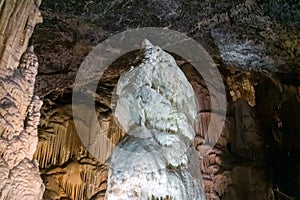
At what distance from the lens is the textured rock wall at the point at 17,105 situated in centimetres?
204

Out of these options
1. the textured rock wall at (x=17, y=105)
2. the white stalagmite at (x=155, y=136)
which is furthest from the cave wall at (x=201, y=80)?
the white stalagmite at (x=155, y=136)

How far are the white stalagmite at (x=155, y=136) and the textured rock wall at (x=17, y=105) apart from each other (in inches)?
19.6

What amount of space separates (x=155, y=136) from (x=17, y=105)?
86 cm

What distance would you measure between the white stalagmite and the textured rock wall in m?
0.50

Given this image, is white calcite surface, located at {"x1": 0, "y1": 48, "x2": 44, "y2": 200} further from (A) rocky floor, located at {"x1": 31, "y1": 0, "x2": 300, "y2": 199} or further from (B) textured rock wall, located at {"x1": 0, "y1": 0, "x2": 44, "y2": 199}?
(A) rocky floor, located at {"x1": 31, "y1": 0, "x2": 300, "y2": 199}

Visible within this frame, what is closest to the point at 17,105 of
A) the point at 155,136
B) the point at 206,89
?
the point at 155,136

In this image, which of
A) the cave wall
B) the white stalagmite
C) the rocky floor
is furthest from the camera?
the rocky floor

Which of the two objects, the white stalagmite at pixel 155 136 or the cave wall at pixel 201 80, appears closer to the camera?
the white stalagmite at pixel 155 136

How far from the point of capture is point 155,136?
7.63ft

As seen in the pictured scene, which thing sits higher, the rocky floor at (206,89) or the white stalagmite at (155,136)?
the rocky floor at (206,89)

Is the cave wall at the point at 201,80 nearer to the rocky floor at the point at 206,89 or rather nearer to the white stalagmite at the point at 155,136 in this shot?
the rocky floor at the point at 206,89

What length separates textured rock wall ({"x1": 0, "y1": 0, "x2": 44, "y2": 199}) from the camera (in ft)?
6.69

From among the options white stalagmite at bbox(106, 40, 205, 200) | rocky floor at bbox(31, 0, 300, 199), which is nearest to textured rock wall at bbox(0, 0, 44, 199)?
white stalagmite at bbox(106, 40, 205, 200)

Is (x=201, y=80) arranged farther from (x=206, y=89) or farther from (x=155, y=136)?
(x=155, y=136)
